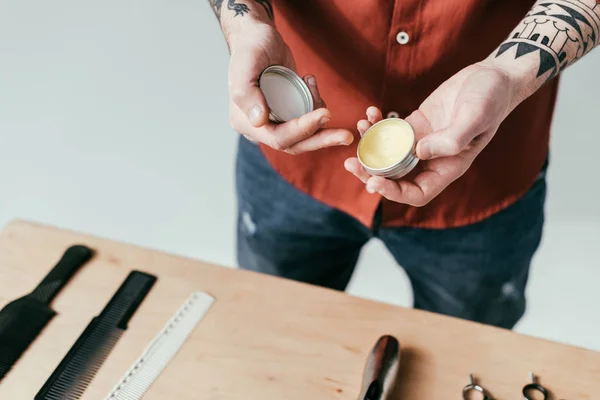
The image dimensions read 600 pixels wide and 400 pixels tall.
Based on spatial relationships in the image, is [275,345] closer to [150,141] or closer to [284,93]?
[284,93]

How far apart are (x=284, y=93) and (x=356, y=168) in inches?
5.7

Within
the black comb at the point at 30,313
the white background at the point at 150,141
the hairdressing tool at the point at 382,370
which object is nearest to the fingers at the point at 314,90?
the hairdressing tool at the point at 382,370

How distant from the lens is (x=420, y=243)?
95 cm

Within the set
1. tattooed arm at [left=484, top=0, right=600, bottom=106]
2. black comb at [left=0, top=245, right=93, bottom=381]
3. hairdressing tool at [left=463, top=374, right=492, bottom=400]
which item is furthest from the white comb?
tattooed arm at [left=484, top=0, right=600, bottom=106]

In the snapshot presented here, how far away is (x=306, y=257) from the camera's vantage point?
106 cm

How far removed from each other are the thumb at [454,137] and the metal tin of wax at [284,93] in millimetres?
181

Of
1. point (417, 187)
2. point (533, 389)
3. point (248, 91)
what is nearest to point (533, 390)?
point (533, 389)

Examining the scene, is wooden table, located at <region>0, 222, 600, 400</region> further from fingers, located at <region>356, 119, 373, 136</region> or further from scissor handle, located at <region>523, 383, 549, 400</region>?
fingers, located at <region>356, 119, 373, 136</region>

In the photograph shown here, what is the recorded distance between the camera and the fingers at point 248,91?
2.24 feet

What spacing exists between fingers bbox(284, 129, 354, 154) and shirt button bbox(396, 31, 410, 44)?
6.5 inches

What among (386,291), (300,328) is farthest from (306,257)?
(386,291)

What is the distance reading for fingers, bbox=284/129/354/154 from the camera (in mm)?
705

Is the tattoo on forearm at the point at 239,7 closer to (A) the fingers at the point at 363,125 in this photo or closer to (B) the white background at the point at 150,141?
(A) the fingers at the point at 363,125

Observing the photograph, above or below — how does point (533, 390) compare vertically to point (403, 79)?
below
